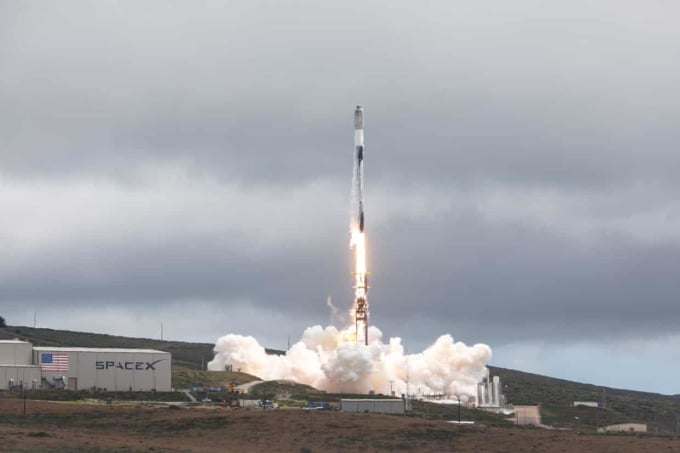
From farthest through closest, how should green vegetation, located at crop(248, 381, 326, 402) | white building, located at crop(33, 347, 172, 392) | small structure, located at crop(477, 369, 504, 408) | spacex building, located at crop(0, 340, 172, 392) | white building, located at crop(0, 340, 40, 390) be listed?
small structure, located at crop(477, 369, 504, 408) → green vegetation, located at crop(248, 381, 326, 402) → white building, located at crop(33, 347, 172, 392) → spacex building, located at crop(0, 340, 172, 392) → white building, located at crop(0, 340, 40, 390)

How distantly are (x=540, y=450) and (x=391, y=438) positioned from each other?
44.3ft

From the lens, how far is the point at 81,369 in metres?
157

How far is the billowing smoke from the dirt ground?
45.3 metres

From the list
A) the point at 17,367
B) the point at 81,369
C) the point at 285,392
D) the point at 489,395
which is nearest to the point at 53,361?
the point at 81,369

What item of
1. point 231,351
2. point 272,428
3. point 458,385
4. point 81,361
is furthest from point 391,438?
point 231,351

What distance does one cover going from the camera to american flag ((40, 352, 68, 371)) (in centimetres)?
15588

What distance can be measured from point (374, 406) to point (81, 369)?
127ft

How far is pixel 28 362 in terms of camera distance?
519 feet

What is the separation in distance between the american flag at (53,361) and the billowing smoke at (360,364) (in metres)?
37.1

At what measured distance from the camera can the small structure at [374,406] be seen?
458 feet

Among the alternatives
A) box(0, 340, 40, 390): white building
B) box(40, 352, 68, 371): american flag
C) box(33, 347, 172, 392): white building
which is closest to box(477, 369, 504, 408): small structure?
box(33, 347, 172, 392): white building

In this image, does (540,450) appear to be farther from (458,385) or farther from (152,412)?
(458,385)

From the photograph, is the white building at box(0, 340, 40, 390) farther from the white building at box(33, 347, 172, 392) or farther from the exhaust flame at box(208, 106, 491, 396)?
the exhaust flame at box(208, 106, 491, 396)

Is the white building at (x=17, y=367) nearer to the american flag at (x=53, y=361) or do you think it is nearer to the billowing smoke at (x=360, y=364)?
the american flag at (x=53, y=361)
